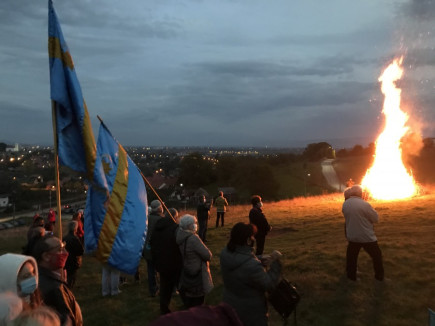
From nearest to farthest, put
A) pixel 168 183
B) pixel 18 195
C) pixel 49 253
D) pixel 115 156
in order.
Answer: pixel 49 253 → pixel 115 156 → pixel 18 195 → pixel 168 183

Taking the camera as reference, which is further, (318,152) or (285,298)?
(318,152)

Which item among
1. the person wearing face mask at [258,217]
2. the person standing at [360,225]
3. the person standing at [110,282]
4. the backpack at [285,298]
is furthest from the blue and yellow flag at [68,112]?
the person wearing face mask at [258,217]

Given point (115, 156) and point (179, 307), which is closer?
point (115, 156)

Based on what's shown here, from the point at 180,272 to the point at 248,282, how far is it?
2.29 meters

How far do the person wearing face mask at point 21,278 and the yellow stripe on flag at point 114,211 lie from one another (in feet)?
8.78

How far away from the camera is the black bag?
16.8ft

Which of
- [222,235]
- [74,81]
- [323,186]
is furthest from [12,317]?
[323,186]

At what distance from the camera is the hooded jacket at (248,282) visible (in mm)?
4477

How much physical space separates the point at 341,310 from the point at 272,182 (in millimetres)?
56021

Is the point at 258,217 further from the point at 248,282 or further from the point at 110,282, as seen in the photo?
the point at 248,282

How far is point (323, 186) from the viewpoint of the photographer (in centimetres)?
6034

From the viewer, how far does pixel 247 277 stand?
448 centimetres

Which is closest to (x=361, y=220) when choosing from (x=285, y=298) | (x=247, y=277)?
(x=285, y=298)

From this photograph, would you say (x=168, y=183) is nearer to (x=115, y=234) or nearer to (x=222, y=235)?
(x=222, y=235)
